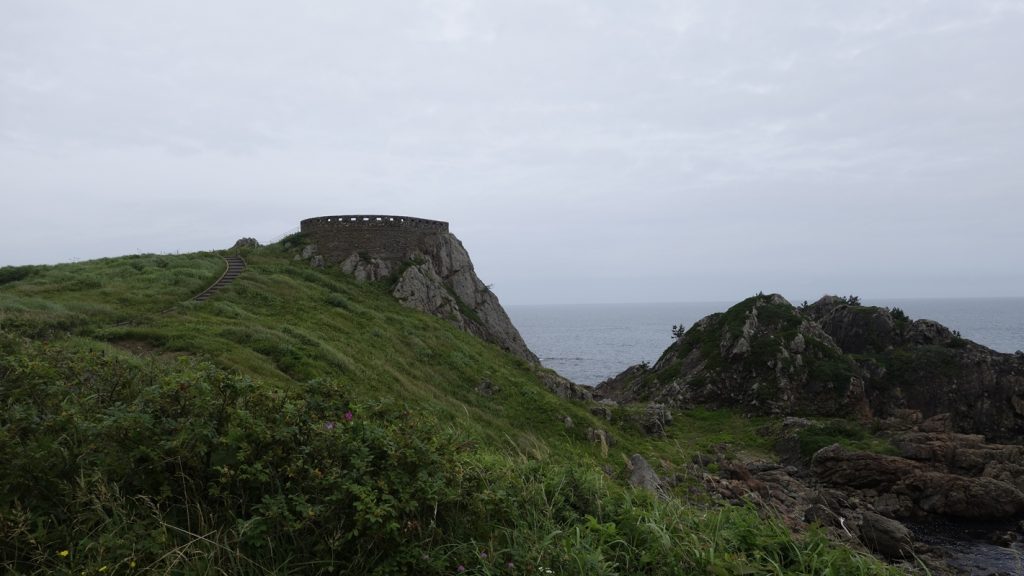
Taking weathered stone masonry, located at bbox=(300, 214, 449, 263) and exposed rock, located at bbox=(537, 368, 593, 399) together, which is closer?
exposed rock, located at bbox=(537, 368, 593, 399)

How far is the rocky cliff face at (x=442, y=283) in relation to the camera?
3712cm

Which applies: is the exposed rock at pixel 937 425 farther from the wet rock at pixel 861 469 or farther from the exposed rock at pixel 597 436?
the exposed rock at pixel 597 436

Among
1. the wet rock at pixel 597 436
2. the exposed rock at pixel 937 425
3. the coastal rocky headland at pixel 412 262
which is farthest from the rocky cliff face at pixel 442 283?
the exposed rock at pixel 937 425

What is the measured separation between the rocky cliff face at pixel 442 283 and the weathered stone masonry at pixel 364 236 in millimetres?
480

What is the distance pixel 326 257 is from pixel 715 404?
92.1ft

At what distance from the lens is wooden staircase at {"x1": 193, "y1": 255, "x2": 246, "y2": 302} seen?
26.6 meters

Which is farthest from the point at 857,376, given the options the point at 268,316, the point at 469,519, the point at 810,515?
the point at 469,519

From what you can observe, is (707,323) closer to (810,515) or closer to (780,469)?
(780,469)

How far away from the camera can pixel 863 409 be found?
34.9 meters

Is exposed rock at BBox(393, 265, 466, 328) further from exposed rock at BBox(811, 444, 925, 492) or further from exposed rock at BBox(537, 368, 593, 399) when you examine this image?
exposed rock at BBox(811, 444, 925, 492)

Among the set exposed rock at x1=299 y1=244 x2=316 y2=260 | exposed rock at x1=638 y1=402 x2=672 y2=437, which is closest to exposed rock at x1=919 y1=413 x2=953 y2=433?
exposed rock at x1=638 y1=402 x2=672 y2=437

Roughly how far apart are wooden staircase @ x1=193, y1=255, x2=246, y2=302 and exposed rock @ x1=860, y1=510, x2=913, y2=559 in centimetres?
2624

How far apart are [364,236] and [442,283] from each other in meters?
6.27

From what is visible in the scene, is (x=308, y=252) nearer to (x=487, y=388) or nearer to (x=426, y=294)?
(x=426, y=294)
